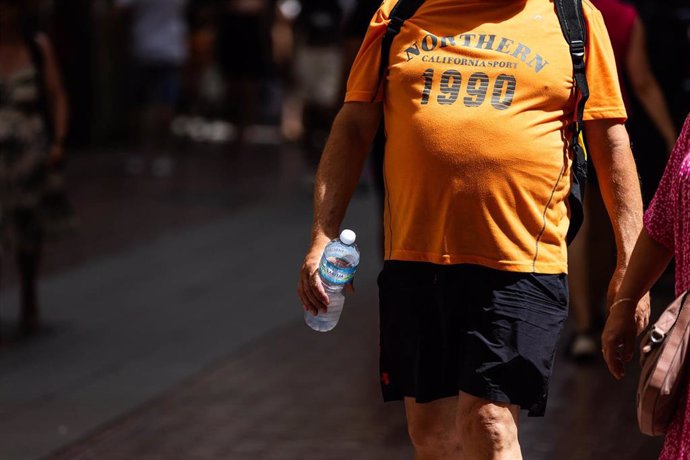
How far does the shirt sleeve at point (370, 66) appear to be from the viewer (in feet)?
13.6

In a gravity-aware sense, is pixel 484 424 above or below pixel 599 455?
above

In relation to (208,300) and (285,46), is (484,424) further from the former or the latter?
(285,46)

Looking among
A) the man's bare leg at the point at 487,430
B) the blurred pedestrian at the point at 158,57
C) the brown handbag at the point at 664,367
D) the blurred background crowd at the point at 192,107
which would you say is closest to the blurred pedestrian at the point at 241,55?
the blurred background crowd at the point at 192,107

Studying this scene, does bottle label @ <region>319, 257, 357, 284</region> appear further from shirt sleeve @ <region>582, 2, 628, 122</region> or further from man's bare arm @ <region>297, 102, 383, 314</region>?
shirt sleeve @ <region>582, 2, 628, 122</region>

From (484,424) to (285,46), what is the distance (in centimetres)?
1456

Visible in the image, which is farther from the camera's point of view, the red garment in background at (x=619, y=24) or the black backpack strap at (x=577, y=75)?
the red garment in background at (x=619, y=24)

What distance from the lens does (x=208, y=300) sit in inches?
354

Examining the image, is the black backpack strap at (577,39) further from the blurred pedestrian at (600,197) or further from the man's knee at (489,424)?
the blurred pedestrian at (600,197)

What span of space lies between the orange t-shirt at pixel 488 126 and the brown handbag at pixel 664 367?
73 cm

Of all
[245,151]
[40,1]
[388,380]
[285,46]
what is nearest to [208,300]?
[388,380]

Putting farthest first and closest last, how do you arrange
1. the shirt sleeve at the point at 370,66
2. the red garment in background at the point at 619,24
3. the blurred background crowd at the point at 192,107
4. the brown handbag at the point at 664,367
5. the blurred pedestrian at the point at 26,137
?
the blurred background crowd at the point at 192,107 < the blurred pedestrian at the point at 26,137 < the red garment in background at the point at 619,24 < the shirt sleeve at the point at 370,66 < the brown handbag at the point at 664,367

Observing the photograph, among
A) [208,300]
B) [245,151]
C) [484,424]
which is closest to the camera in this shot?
[484,424]

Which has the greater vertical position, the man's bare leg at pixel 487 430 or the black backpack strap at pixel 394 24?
the black backpack strap at pixel 394 24

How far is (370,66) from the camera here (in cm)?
414
